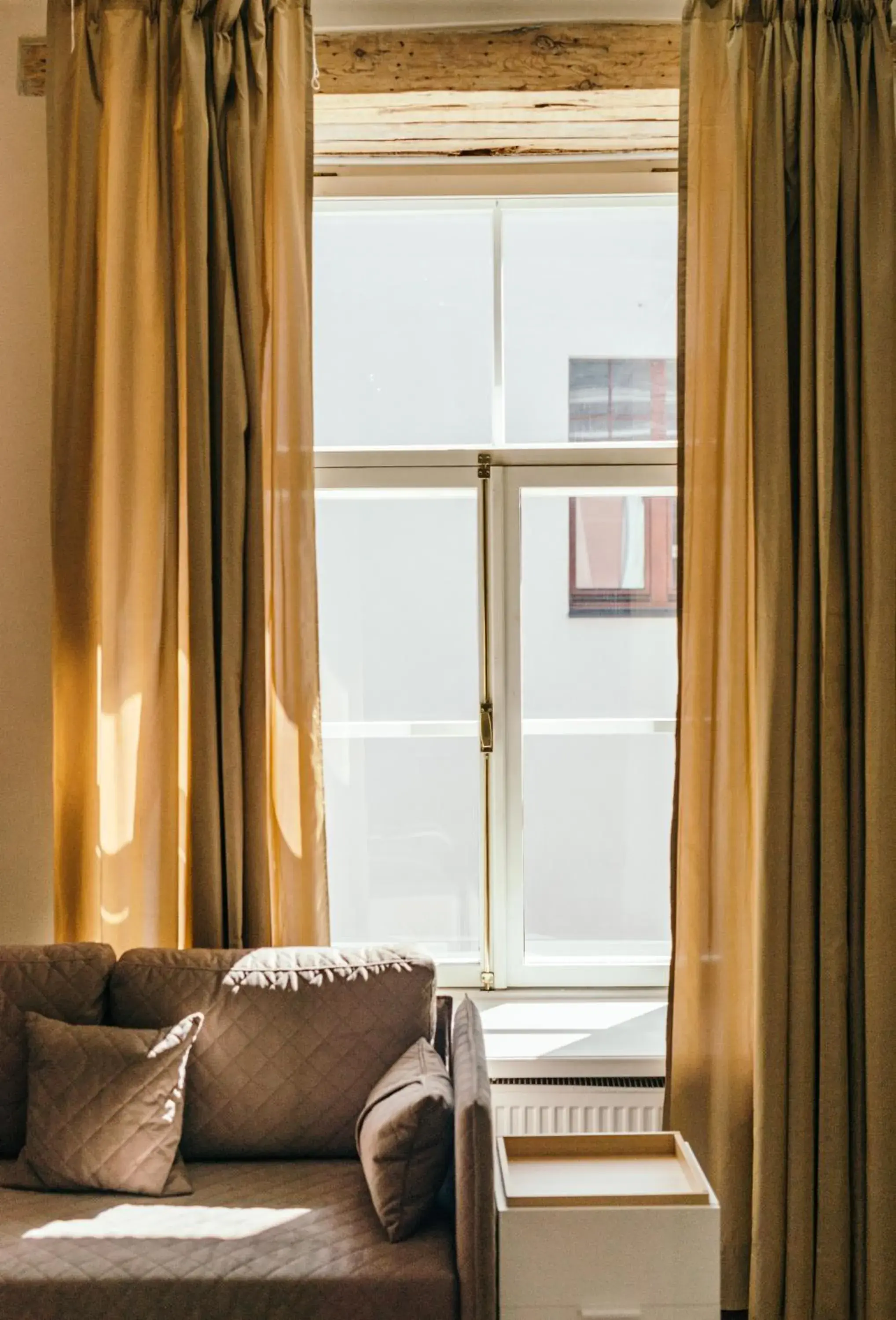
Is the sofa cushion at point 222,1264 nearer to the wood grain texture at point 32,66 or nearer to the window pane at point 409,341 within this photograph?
the window pane at point 409,341

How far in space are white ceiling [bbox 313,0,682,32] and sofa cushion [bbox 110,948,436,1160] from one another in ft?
6.98

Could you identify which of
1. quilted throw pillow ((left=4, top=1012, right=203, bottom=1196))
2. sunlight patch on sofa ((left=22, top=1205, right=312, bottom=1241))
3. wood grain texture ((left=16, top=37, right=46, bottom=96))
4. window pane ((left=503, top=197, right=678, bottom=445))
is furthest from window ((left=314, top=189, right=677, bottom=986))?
sunlight patch on sofa ((left=22, top=1205, right=312, bottom=1241))

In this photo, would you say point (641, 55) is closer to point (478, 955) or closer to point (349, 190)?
point (349, 190)

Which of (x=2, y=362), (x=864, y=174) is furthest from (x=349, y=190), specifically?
(x=864, y=174)

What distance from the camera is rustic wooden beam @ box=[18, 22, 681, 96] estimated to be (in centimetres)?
256

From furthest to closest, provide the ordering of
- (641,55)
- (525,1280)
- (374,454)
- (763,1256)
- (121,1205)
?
(374,454)
(641,55)
(763,1256)
(121,1205)
(525,1280)

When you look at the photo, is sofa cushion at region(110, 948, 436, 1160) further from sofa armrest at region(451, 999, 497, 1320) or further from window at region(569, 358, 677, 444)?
window at region(569, 358, 677, 444)

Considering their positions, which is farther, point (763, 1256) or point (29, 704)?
point (29, 704)

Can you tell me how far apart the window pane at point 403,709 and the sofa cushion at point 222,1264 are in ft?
3.18

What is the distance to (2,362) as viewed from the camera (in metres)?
2.65

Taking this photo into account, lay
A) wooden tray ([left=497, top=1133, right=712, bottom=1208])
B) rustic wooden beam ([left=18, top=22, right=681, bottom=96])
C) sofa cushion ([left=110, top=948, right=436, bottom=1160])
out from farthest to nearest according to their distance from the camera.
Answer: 1. rustic wooden beam ([left=18, top=22, right=681, bottom=96])
2. sofa cushion ([left=110, top=948, right=436, bottom=1160])
3. wooden tray ([left=497, top=1133, right=712, bottom=1208])

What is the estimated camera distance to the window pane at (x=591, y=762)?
2875 mm

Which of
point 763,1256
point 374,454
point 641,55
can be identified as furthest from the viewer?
point 374,454

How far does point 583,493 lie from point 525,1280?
1.79 meters
